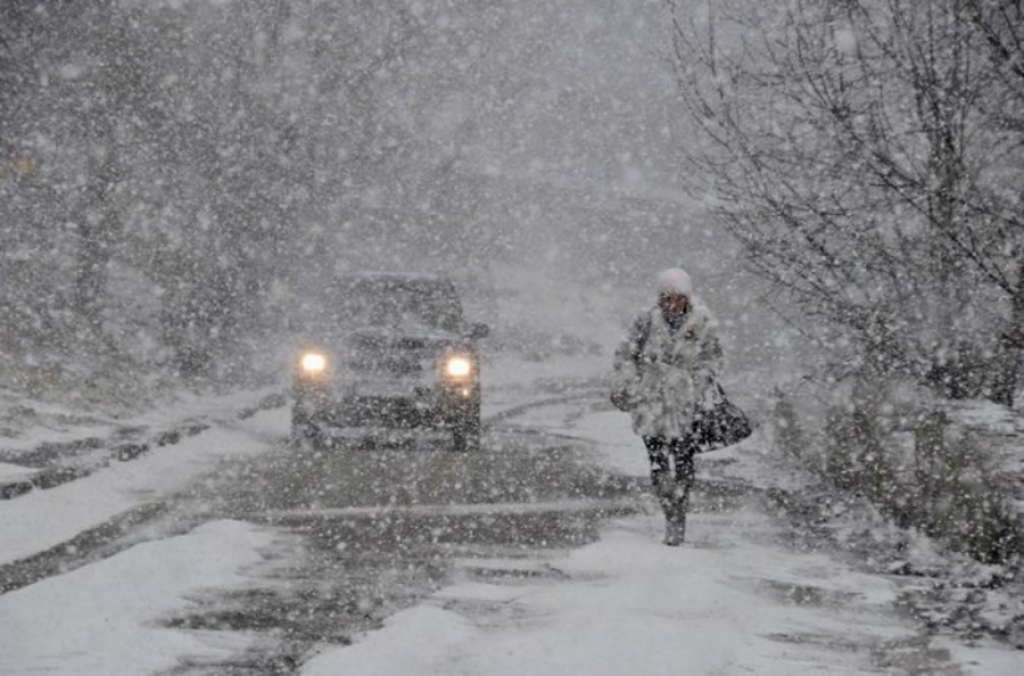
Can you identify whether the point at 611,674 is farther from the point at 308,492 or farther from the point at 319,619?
the point at 308,492

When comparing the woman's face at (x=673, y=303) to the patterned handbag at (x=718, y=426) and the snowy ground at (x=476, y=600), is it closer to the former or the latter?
the patterned handbag at (x=718, y=426)

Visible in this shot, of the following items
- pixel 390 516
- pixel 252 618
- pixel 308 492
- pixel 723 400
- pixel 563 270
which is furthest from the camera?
pixel 563 270

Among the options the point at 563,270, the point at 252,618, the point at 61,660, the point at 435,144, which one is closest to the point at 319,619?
the point at 252,618


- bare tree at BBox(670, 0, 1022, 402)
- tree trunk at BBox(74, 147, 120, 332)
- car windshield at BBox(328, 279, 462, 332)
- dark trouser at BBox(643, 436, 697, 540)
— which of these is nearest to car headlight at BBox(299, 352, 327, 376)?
car windshield at BBox(328, 279, 462, 332)

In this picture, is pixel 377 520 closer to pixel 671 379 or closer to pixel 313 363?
pixel 671 379

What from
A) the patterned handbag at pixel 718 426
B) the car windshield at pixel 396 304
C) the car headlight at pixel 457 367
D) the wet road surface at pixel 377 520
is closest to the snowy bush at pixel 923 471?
the patterned handbag at pixel 718 426

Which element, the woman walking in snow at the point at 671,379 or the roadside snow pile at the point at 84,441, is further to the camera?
the roadside snow pile at the point at 84,441

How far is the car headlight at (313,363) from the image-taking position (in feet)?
46.9

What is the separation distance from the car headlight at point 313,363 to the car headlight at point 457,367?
1233 mm

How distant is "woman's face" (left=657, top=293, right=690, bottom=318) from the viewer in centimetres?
921

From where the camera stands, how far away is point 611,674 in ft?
18.6

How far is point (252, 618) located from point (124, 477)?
597 centimetres

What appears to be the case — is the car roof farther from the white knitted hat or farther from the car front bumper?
the white knitted hat

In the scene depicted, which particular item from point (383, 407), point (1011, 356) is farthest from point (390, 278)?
point (1011, 356)
